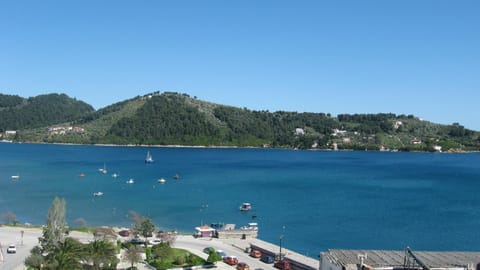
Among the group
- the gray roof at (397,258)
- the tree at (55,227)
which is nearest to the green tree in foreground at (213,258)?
the tree at (55,227)

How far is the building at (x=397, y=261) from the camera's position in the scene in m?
22.4

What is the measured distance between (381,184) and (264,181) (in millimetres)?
26093

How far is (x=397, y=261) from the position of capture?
→ 922 inches

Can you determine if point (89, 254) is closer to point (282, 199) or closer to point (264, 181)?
point (282, 199)

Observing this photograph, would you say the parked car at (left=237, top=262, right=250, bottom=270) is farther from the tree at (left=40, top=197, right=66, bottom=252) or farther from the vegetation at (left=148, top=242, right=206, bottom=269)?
the tree at (left=40, top=197, right=66, bottom=252)

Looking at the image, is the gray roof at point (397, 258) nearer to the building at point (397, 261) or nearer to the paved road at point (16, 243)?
the building at point (397, 261)

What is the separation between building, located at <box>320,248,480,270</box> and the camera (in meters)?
22.4

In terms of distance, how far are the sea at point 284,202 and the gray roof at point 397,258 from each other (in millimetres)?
21238

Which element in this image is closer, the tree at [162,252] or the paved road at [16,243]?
the tree at [162,252]

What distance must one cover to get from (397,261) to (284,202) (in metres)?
56.0

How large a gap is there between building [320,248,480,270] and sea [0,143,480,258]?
21.3 metres

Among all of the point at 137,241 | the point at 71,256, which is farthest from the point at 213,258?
the point at 71,256

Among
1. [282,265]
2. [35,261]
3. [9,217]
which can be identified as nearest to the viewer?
[35,261]

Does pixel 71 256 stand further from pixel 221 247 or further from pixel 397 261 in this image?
pixel 397 261
